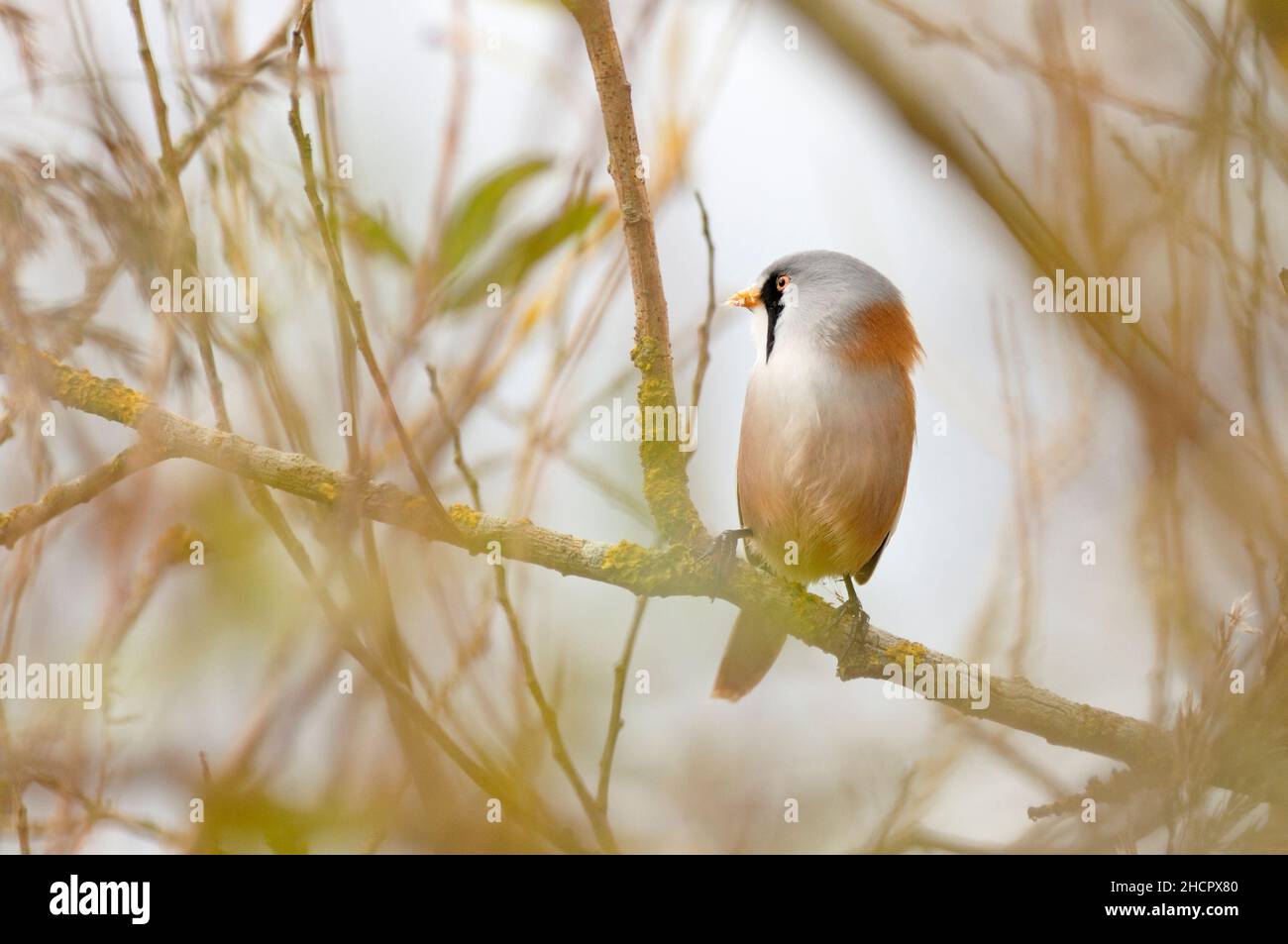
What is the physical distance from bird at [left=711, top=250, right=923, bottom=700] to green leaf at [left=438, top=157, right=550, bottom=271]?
1.16 m

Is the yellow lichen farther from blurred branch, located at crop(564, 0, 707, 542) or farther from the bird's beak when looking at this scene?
the bird's beak

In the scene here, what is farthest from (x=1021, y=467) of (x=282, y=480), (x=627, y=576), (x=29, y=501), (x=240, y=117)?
(x=29, y=501)

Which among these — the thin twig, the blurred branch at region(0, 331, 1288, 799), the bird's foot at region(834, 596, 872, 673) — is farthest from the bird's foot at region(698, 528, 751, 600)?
the thin twig

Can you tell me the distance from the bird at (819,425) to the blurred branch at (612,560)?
225 millimetres

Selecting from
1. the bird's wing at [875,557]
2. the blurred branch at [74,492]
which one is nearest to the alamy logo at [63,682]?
the blurred branch at [74,492]

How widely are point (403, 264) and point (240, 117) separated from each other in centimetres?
52

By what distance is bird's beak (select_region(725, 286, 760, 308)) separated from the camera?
12.1 feet

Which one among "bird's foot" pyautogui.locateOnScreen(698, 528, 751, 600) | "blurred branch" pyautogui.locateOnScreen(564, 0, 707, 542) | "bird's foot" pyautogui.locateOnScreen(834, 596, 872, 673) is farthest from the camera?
"bird's foot" pyautogui.locateOnScreen(834, 596, 872, 673)

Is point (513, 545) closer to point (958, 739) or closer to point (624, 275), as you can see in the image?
point (624, 275)

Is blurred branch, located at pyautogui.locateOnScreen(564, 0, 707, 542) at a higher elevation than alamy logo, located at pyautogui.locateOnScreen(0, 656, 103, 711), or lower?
higher

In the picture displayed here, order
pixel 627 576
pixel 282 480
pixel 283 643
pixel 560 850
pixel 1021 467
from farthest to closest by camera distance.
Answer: pixel 1021 467, pixel 627 576, pixel 282 480, pixel 283 643, pixel 560 850

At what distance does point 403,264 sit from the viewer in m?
2.67

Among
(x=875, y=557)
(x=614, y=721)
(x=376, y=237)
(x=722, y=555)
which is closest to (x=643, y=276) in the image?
(x=376, y=237)

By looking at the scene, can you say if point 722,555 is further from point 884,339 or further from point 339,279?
point 339,279
